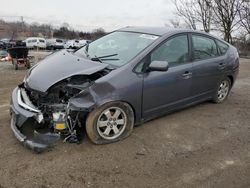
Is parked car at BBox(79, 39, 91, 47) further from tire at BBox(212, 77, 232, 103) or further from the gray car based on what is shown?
tire at BBox(212, 77, 232, 103)

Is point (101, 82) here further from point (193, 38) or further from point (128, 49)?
point (193, 38)

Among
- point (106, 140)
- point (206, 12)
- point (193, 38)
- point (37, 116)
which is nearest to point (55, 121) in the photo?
point (37, 116)

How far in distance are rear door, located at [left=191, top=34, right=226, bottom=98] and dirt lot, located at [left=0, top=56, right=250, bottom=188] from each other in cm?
72

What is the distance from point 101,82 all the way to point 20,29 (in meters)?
67.8

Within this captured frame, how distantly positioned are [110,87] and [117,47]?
1052mm

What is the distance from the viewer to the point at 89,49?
488 cm

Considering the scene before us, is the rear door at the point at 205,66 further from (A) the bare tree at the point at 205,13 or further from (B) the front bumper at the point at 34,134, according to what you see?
(A) the bare tree at the point at 205,13

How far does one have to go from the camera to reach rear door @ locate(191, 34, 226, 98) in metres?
4.85

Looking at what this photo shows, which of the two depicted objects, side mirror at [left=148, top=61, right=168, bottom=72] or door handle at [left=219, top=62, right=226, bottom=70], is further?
door handle at [left=219, top=62, right=226, bottom=70]

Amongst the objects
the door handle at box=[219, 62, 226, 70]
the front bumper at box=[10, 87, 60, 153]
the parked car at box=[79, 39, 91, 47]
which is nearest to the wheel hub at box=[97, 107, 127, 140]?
the front bumper at box=[10, 87, 60, 153]

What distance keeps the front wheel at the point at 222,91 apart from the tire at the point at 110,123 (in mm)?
2414

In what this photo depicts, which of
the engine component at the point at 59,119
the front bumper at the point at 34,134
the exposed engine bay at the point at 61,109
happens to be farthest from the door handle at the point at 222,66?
the front bumper at the point at 34,134

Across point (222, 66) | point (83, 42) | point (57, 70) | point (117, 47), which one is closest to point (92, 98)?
point (57, 70)

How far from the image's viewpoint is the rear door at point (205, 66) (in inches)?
191
